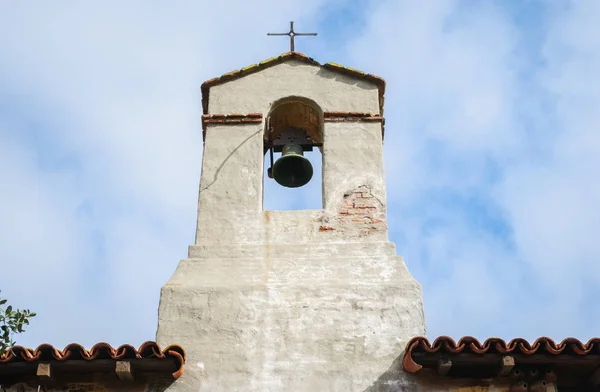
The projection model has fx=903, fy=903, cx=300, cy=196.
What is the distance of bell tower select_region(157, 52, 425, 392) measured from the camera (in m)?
6.57

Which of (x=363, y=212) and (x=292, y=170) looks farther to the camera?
(x=292, y=170)

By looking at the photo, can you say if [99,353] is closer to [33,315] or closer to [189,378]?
[189,378]

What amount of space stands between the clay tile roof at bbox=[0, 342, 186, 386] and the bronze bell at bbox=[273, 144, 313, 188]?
2.65m

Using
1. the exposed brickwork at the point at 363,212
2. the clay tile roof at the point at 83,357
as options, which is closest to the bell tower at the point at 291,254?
the exposed brickwork at the point at 363,212

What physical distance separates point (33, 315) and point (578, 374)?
4.68 metres

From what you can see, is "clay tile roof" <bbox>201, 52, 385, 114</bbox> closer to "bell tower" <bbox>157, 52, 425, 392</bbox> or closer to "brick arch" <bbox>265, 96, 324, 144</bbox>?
"bell tower" <bbox>157, 52, 425, 392</bbox>

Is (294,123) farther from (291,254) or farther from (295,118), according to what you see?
(291,254)

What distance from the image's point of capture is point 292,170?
856 centimetres

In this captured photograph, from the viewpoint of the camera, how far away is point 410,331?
6758 millimetres

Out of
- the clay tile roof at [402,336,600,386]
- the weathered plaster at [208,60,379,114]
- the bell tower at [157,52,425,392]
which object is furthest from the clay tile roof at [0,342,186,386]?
the weathered plaster at [208,60,379,114]

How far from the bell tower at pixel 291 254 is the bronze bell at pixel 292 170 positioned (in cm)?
1

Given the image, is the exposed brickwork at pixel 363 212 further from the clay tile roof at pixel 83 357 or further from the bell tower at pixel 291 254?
the clay tile roof at pixel 83 357

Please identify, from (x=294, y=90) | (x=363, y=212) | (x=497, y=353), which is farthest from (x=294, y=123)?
(x=497, y=353)

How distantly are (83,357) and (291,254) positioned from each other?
1918mm
